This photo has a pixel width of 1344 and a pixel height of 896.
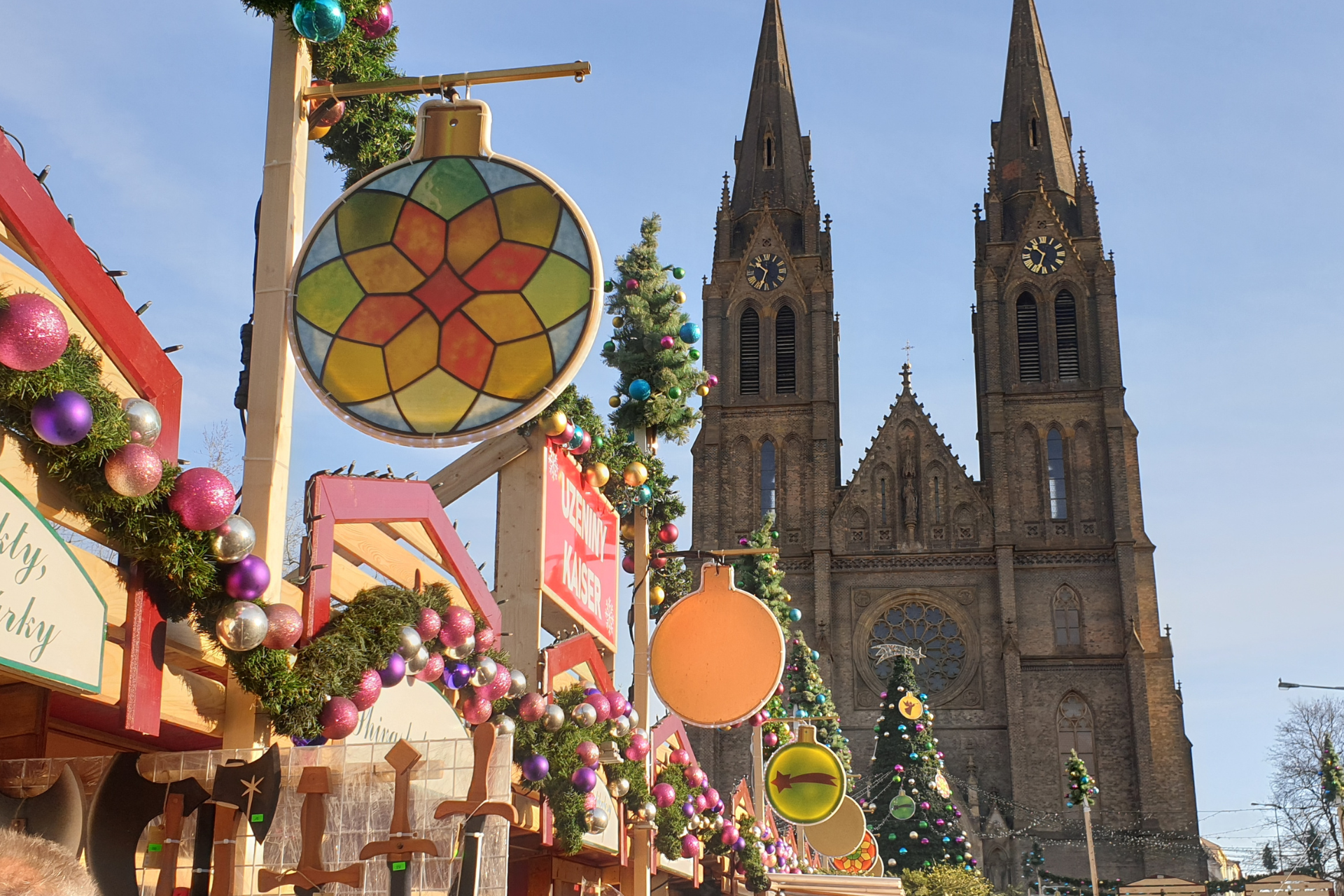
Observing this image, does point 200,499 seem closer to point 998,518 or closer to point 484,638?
point 484,638

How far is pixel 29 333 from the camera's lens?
4023 mm

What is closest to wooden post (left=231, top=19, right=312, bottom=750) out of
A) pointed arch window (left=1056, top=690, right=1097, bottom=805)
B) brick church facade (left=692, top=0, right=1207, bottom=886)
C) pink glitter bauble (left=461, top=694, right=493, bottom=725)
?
pink glitter bauble (left=461, top=694, right=493, bottom=725)

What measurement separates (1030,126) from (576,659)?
160 ft

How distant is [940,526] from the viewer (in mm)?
48969

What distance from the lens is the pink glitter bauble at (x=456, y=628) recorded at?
6652 millimetres

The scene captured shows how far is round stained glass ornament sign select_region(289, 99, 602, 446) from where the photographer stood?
4797mm

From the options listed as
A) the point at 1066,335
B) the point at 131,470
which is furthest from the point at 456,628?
the point at 1066,335

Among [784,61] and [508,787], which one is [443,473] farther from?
[784,61]

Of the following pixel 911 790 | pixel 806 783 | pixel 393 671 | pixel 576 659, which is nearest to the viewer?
pixel 393 671

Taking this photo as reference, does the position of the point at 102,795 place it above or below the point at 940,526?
below

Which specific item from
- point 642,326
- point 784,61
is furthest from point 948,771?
point 642,326

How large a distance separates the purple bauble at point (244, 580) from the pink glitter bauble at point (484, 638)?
2444 mm

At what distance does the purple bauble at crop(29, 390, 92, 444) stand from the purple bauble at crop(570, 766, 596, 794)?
530 centimetres

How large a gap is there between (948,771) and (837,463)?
12195 millimetres
